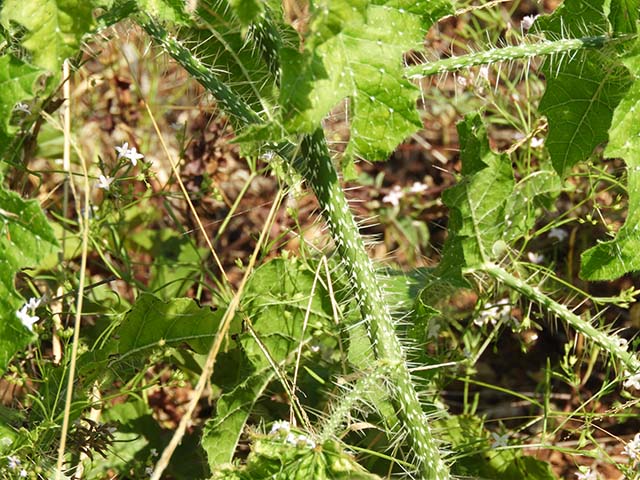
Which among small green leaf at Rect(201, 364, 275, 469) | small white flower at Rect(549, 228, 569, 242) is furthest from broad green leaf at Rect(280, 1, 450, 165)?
small white flower at Rect(549, 228, 569, 242)

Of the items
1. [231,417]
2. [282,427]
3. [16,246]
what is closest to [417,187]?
[231,417]

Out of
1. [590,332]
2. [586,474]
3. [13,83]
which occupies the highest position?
[13,83]

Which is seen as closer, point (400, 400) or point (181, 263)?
point (400, 400)

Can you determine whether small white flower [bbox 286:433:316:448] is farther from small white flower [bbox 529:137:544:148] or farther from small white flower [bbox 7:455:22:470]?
small white flower [bbox 529:137:544:148]

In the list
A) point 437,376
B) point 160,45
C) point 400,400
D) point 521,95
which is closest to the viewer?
point 160,45

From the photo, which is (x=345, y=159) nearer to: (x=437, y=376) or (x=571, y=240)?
(x=437, y=376)

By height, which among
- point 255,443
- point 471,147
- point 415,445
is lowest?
point 415,445

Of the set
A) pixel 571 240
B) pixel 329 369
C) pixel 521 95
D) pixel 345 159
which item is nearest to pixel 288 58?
pixel 345 159

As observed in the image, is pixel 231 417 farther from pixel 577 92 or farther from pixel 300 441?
pixel 577 92
